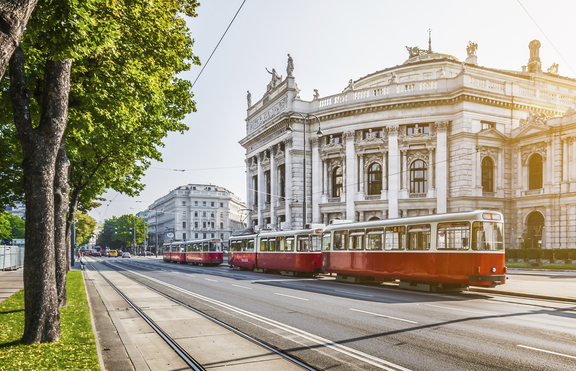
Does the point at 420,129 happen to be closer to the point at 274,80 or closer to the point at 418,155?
the point at 418,155

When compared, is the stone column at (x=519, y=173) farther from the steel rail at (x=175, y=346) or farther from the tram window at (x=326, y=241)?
the steel rail at (x=175, y=346)

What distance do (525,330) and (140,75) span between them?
1192cm

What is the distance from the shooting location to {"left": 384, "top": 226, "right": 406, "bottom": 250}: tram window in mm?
20578

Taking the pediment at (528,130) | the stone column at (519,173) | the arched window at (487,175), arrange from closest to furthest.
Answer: the pediment at (528,130)
the stone column at (519,173)
the arched window at (487,175)

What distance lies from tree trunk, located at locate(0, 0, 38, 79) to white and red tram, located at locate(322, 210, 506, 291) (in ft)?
53.1

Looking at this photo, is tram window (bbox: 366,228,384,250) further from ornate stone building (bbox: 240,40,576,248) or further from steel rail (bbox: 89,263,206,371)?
ornate stone building (bbox: 240,40,576,248)

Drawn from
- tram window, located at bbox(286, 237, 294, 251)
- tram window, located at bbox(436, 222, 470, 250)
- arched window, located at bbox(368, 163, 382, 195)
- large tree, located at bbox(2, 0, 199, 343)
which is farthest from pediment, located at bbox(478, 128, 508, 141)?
large tree, located at bbox(2, 0, 199, 343)

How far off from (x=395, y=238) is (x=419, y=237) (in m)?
1.52

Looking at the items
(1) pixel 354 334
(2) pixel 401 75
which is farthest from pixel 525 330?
(2) pixel 401 75

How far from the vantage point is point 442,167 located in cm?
4450

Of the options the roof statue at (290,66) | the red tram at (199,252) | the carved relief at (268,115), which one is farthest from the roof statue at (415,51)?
the red tram at (199,252)

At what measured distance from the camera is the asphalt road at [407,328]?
7906mm

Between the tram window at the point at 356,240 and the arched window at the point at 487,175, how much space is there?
26.0m

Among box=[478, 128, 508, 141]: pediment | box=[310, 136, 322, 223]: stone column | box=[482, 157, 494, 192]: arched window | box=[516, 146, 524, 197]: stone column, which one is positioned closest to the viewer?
box=[478, 128, 508, 141]: pediment
